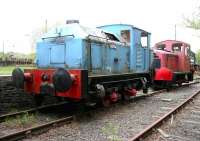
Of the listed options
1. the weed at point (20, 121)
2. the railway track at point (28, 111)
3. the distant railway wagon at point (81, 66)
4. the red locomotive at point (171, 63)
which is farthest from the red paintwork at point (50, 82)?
the red locomotive at point (171, 63)

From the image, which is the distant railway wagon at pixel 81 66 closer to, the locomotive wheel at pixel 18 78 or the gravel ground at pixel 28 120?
the locomotive wheel at pixel 18 78

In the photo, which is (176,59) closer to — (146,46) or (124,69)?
(146,46)

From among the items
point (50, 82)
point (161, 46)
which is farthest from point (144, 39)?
point (161, 46)

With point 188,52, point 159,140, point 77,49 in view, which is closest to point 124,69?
→ point 77,49

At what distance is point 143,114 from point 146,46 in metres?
4.14

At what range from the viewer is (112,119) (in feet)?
28.1

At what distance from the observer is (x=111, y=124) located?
7.91m

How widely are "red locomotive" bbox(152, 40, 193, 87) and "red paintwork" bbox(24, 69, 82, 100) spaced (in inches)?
347

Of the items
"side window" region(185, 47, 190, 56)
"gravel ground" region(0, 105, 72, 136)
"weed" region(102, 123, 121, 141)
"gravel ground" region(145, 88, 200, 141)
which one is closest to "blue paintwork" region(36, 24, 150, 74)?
"gravel ground" region(0, 105, 72, 136)

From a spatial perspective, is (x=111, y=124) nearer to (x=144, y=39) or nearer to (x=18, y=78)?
(x=18, y=78)

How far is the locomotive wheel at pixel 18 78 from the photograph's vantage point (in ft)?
28.8

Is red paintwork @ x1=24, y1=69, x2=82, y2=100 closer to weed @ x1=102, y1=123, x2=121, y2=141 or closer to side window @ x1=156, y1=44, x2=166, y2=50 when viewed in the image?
weed @ x1=102, y1=123, x2=121, y2=141

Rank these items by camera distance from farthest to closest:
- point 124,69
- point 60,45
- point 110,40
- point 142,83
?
point 142,83
point 124,69
point 110,40
point 60,45

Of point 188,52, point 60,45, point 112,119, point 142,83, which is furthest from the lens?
point 188,52
